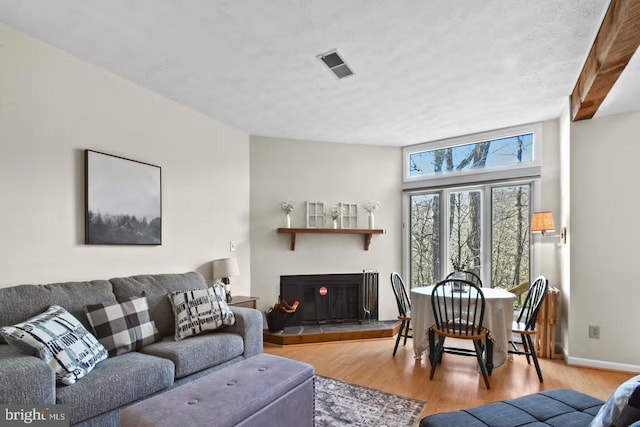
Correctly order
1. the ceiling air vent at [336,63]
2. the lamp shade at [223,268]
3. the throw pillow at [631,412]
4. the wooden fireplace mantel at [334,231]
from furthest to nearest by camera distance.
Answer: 1. the wooden fireplace mantel at [334,231]
2. the lamp shade at [223,268]
3. the ceiling air vent at [336,63]
4. the throw pillow at [631,412]

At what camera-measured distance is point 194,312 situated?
2.89m

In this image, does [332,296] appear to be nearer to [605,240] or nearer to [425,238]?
[425,238]

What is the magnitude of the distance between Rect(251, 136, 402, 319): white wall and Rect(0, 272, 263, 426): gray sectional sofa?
1496mm

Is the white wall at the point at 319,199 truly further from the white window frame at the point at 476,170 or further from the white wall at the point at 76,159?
the white wall at the point at 76,159

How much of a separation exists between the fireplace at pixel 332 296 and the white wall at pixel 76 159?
1274 mm

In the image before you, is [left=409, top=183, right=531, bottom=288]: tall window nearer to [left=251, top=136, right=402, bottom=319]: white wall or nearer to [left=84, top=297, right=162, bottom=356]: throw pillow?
[left=251, top=136, right=402, bottom=319]: white wall

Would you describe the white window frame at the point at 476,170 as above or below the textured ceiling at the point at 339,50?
below

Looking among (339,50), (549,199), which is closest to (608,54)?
(339,50)

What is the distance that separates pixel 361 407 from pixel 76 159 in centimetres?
282

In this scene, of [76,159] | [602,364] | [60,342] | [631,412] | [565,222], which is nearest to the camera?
[631,412]

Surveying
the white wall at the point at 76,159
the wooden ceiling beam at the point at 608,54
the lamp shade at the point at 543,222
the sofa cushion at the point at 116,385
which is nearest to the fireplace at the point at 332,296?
the white wall at the point at 76,159

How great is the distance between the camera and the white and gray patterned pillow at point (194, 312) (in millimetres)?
2811

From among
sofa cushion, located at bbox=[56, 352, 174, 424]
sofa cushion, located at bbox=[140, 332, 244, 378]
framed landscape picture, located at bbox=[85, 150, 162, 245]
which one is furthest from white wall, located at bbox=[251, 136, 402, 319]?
sofa cushion, located at bbox=[56, 352, 174, 424]

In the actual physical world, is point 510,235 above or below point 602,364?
above
